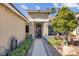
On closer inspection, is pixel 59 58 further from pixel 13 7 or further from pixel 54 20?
pixel 13 7

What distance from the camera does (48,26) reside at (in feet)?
20.4

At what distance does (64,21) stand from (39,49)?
1.26 meters

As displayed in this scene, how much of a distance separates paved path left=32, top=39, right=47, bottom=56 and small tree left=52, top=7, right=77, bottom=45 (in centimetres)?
77

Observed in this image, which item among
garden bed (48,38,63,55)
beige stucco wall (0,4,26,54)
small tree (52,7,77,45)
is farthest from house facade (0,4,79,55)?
garden bed (48,38,63,55)

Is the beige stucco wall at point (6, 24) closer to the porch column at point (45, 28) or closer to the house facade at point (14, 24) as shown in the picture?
the house facade at point (14, 24)

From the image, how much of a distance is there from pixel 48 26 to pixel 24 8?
100 centimetres

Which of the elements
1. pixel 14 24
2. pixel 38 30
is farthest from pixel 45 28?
pixel 14 24

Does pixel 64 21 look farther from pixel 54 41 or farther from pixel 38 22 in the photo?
pixel 38 22

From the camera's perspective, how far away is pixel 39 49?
6.34 m

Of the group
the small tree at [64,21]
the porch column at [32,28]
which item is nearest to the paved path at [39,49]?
the porch column at [32,28]

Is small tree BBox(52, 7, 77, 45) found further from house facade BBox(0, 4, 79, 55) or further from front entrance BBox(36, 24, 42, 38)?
front entrance BBox(36, 24, 42, 38)

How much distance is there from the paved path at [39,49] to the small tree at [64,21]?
77 cm

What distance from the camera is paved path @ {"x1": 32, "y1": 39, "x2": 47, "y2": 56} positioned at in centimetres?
600

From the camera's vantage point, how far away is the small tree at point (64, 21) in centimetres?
599
